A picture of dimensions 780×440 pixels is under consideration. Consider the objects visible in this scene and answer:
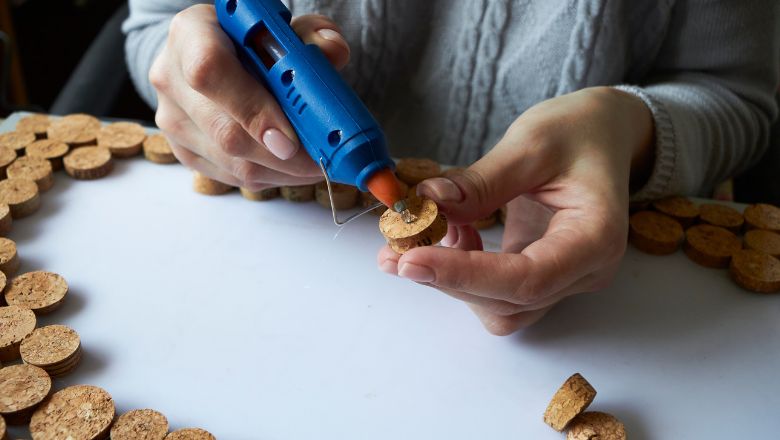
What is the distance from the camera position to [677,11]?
0.88 m

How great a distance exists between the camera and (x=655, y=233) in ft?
2.60

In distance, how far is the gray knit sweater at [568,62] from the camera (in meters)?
0.86

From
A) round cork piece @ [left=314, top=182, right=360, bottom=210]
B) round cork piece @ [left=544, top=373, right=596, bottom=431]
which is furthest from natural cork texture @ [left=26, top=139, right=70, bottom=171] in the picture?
round cork piece @ [left=544, top=373, right=596, bottom=431]

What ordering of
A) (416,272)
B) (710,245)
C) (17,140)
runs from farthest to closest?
(17,140) < (710,245) < (416,272)

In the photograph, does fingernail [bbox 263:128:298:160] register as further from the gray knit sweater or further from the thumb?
the gray knit sweater

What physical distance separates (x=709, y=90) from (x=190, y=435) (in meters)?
0.76

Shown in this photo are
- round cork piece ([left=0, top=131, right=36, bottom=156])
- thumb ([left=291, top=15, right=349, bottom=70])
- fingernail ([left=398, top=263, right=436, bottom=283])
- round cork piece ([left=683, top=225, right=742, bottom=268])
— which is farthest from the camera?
round cork piece ([left=0, top=131, right=36, bottom=156])

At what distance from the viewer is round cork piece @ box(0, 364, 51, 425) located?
0.56m

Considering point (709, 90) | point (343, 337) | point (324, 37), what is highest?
point (324, 37)

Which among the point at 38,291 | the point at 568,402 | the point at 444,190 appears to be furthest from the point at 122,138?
the point at 568,402

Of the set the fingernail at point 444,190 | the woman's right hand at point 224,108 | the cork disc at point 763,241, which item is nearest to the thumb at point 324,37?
the woman's right hand at point 224,108

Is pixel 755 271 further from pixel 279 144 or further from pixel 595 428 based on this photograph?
pixel 279 144

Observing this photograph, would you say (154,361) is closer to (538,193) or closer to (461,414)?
(461,414)

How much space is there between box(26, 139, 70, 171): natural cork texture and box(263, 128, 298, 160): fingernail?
38cm
